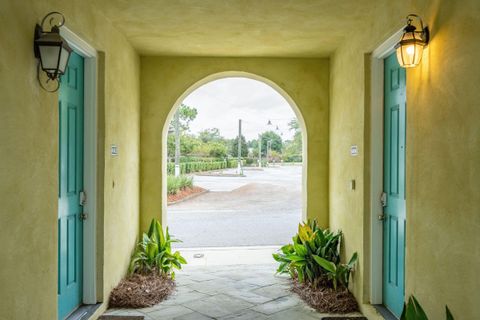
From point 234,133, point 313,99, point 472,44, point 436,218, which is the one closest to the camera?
point 472,44

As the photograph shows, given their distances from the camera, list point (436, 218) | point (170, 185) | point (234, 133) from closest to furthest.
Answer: point (436, 218), point (170, 185), point (234, 133)

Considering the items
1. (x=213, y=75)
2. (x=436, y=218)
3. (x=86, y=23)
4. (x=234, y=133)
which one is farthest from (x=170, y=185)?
(x=234, y=133)

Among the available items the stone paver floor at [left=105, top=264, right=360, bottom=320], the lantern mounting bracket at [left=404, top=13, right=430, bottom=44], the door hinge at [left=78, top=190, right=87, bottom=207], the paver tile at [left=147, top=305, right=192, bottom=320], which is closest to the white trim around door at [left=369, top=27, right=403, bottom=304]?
the stone paver floor at [left=105, top=264, right=360, bottom=320]

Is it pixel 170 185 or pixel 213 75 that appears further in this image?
pixel 170 185

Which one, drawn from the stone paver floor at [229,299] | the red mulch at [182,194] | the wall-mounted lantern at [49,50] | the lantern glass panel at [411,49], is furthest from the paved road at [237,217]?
the wall-mounted lantern at [49,50]

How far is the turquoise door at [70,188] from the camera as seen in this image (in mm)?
3129

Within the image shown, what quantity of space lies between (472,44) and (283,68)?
3.29 m

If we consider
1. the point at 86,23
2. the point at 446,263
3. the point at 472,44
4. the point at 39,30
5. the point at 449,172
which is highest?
the point at 86,23

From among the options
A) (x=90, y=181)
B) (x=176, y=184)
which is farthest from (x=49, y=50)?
(x=176, y=184)

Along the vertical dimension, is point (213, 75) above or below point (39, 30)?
above

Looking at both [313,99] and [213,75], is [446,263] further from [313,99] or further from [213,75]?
[213,75]

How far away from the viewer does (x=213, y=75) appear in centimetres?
517

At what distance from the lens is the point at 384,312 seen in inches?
135

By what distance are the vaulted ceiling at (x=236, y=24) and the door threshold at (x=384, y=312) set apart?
8.19 ft
